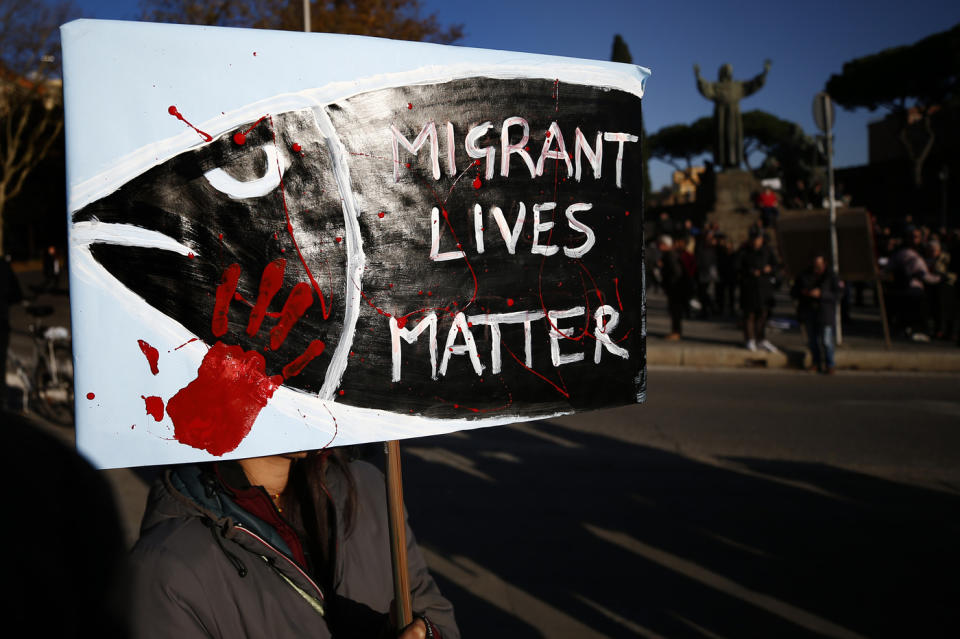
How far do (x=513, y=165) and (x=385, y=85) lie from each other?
30cm

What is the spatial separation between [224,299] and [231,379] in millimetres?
138

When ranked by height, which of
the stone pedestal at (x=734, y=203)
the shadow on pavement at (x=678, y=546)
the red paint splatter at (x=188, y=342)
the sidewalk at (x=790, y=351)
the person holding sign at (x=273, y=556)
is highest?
the stone pedestal at (x=734, y=203)

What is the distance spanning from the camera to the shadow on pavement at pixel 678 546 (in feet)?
11.2

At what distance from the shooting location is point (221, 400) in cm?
127

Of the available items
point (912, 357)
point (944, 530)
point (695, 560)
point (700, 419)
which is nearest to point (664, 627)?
point (695, 560)

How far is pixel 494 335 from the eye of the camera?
1508 millimetres

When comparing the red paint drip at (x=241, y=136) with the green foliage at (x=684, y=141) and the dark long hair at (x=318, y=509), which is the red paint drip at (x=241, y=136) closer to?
the dark long hair at (x=318, y=509)

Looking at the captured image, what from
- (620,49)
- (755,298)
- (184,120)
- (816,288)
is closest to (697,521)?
(184,120)

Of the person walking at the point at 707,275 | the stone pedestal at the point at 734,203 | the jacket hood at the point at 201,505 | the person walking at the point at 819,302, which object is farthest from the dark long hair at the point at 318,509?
the stone pedestal at the point at 734,203

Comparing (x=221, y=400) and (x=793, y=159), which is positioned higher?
(x=793, y=159)

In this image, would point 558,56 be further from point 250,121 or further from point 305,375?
point 305,375

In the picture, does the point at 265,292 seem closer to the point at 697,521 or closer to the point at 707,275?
the point at 697,521

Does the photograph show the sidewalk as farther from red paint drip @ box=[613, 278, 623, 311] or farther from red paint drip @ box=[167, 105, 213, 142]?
red paint drip @ box=[167, 105, 213, 142]

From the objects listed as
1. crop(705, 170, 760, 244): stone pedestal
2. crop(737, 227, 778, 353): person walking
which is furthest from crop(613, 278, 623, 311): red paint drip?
crop(705, 170, 760, 244): stone pedestal
